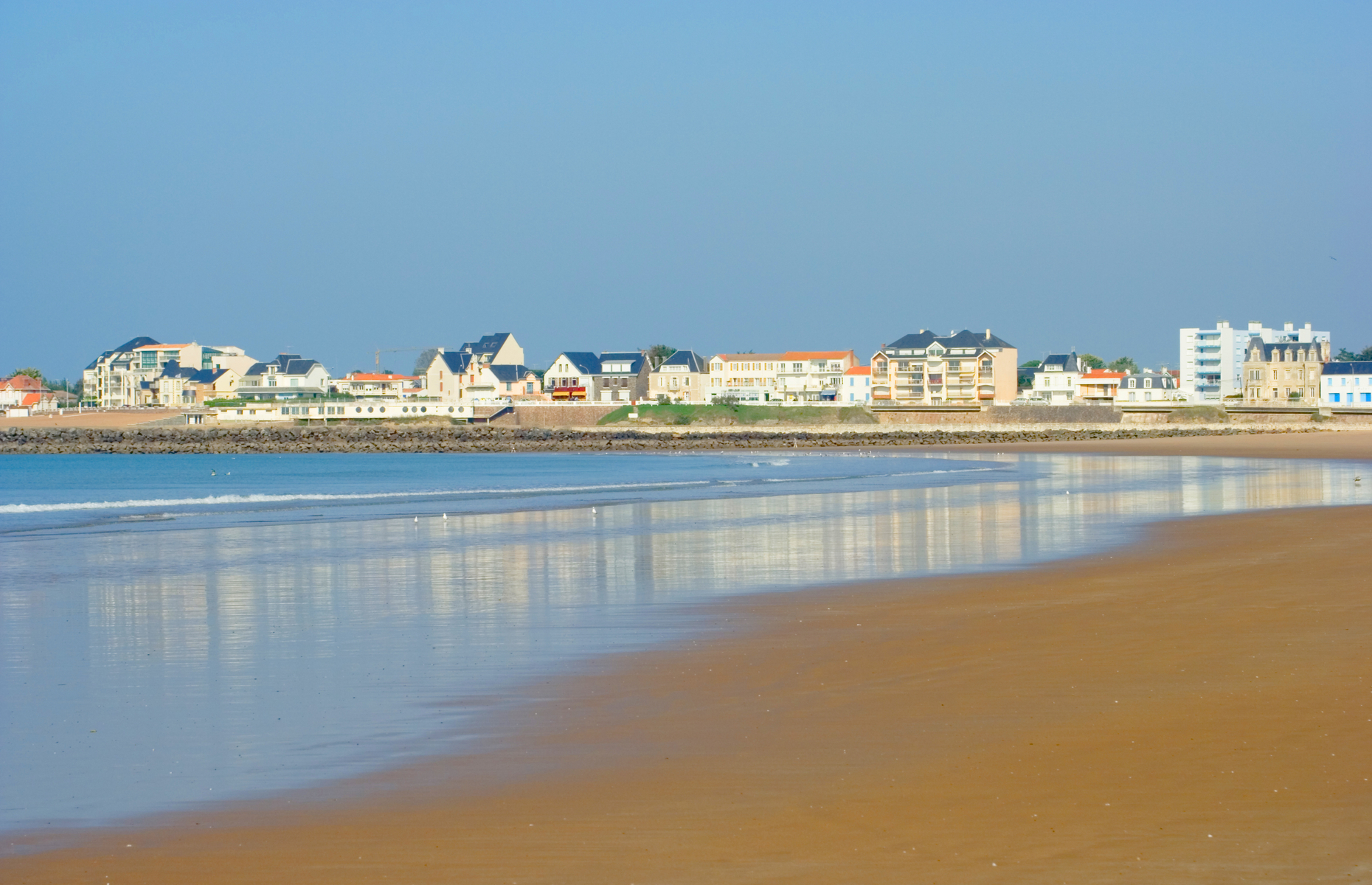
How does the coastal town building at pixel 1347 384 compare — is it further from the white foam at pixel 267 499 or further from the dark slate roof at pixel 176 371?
the dark slate roof at pixel 176 371

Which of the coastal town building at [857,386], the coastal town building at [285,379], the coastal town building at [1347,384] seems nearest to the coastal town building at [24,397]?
the coastal town building at [285,379]

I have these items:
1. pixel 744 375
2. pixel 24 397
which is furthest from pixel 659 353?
pixel 24 397

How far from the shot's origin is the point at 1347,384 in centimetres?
10575

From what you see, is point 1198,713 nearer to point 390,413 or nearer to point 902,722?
point 902,722

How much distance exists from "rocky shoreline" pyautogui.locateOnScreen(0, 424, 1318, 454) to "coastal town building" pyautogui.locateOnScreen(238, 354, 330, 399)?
3704cm

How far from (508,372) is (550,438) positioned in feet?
153

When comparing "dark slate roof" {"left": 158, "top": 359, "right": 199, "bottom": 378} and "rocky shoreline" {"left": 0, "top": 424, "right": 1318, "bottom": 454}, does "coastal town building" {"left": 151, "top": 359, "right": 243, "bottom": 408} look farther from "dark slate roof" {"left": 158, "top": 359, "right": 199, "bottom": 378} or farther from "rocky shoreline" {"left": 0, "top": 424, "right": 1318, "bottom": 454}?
"rocky shoreline" {"left": 0, "top": 424, "right": 1318, "bottom": 454}

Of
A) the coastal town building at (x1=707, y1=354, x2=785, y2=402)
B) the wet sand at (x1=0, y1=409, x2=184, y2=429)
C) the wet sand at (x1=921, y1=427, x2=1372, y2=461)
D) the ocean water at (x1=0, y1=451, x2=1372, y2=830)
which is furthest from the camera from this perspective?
the coastal town building at (x1=707, y1=354, x2=785, y2=402)

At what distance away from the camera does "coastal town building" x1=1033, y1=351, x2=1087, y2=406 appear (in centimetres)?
11850

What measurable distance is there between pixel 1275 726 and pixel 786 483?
96.9 ft

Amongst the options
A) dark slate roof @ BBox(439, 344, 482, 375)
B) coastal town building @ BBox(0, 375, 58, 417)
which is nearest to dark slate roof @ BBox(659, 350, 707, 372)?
dark slate roof @ BBox(439, 344, 482, 375)

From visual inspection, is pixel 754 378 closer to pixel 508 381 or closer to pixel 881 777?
pixel 508 381

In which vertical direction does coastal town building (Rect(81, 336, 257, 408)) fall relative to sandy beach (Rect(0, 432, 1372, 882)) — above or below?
above

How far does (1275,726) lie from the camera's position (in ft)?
23.5
